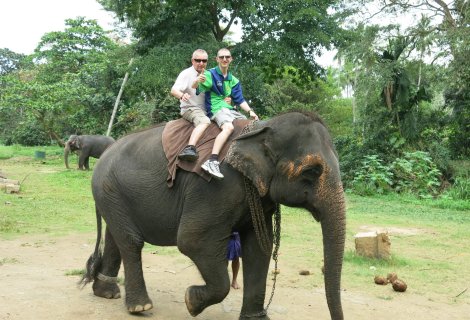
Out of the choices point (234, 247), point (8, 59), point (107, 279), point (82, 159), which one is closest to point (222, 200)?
point (234, 247)

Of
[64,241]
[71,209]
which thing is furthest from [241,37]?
[64,241]

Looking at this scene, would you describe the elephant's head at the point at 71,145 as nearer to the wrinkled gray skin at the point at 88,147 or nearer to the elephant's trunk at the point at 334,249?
the wrinkled gray skin at the point at 88,147

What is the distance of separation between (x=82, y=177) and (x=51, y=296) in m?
14.0

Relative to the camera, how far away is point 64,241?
8453mm

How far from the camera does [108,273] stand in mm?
5422

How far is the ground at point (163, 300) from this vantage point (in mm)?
4855

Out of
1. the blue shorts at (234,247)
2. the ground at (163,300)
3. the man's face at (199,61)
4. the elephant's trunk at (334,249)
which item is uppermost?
the man's face at (199,61)

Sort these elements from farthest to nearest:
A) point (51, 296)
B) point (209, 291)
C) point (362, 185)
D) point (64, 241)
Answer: point (362, 185)
point (64, 241)
point (51, 296)
point (209, 291)

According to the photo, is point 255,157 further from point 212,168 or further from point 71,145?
A: point 71,145

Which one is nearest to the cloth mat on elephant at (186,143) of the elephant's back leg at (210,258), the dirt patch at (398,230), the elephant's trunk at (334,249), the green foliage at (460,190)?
the elephant's back leg at (210,258)

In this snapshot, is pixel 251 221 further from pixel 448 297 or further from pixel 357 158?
pixel 357 158

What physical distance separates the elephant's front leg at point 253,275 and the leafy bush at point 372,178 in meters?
11.8

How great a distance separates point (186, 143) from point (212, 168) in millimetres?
547

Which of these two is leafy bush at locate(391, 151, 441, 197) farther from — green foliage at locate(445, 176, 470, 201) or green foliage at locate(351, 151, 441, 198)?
green foliage at locate(445, 176, 470, 201)
